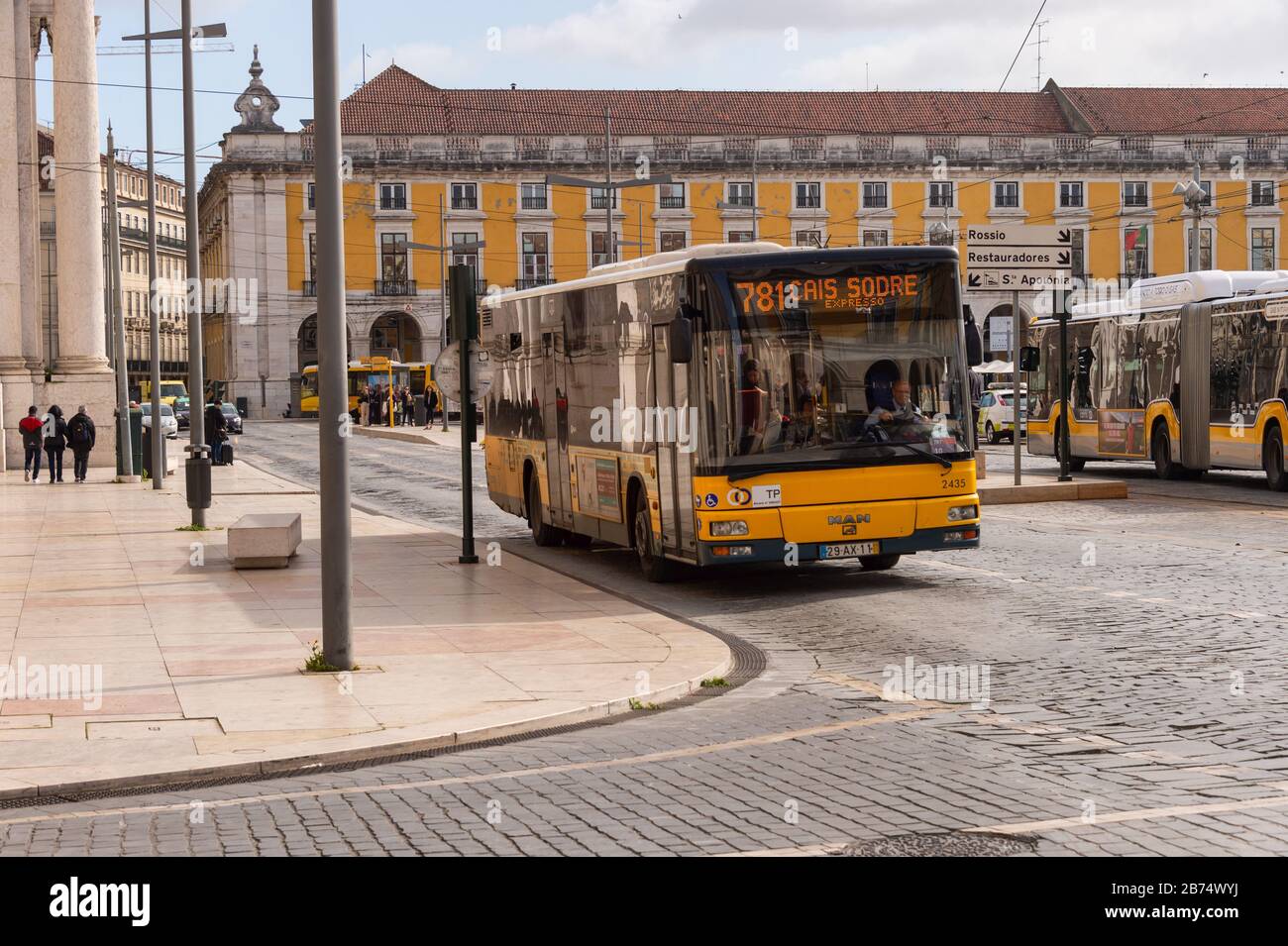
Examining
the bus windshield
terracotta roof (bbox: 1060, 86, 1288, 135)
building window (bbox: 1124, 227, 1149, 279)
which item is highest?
terracotta roof (bbox: 1060, 86, 1288, 135)

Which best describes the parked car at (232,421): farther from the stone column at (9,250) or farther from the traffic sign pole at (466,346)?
the traffic sign pole at (466,346)

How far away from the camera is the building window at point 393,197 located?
3932 inches

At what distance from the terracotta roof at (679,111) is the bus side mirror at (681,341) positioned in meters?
87.0

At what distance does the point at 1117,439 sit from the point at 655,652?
23728 millimetres

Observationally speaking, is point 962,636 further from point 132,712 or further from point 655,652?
point 132,712

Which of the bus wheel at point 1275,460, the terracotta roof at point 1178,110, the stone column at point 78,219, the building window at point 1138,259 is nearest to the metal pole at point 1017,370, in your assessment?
the bus wheel at point 1275,460

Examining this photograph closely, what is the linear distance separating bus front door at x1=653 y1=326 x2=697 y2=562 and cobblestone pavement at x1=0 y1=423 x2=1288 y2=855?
2.56 feet

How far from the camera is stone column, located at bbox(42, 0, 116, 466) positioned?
4284 cm

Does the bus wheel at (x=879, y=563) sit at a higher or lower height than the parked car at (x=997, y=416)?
lower

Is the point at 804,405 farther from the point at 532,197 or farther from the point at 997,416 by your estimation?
the point at 532,197

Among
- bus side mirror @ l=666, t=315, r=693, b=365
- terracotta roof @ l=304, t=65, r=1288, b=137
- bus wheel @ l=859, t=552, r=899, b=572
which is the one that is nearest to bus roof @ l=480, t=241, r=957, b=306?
bus side mirror @ l=666, t=315, r=693, b=365

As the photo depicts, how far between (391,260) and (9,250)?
188 ft

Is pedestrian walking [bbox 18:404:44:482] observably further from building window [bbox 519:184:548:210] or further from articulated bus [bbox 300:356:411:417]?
building window [bbox 519:184:548:210]

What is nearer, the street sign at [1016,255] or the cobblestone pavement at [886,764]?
the cobblestone pavement at [886,764]
